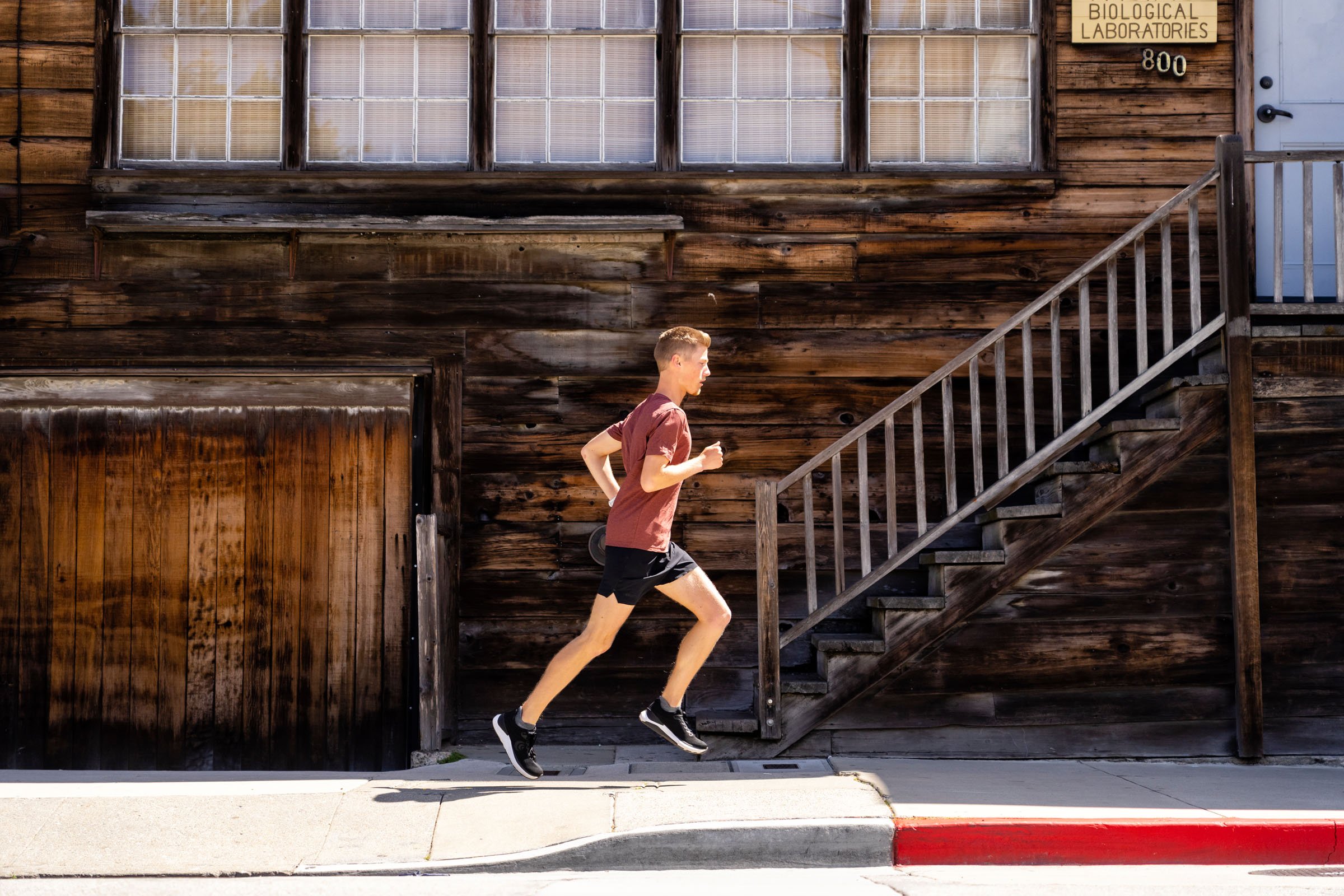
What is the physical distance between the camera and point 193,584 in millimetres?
6801

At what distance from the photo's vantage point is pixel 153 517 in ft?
22.4

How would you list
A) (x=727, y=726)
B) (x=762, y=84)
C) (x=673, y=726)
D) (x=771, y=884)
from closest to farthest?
1. (x=771, y=884)
2. (x=673, y=726)
3. (x=727, y=726)
4. (x=762, y=84)

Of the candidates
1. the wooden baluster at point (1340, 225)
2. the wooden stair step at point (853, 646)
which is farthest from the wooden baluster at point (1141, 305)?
the wooden stair step at point (853, 646)

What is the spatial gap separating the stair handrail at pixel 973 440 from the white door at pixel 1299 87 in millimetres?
992

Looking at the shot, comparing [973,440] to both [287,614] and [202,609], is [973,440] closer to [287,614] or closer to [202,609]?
[287,614]

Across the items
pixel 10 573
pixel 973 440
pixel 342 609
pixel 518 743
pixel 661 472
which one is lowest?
pixel 518 743

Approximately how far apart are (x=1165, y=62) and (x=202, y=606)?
20.2 ft

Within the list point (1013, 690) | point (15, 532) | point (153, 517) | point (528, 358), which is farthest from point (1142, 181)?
point (15, 532)

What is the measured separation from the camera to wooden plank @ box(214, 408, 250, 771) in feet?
22.2

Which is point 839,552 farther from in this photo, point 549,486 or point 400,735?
point 400,735

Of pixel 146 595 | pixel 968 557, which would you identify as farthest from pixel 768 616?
pixel 146 595

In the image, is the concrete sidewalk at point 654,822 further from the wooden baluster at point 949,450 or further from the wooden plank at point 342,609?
the wooden baluster at point 949,450

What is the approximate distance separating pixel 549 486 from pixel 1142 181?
3.73 meters

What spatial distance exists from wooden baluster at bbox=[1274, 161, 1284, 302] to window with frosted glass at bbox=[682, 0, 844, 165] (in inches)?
88.9
